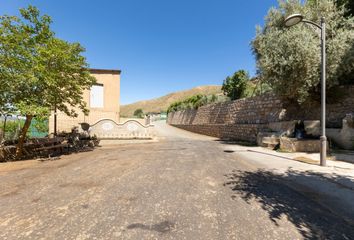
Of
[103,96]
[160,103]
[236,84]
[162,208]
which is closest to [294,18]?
[162,208]

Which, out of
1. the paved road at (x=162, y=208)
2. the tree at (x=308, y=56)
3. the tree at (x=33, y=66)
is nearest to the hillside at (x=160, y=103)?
the tree at (x=308, y=56)

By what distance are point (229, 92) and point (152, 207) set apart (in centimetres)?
2164

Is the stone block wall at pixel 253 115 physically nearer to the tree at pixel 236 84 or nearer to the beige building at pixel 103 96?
the tree at pixel 236 84

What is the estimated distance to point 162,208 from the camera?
3871mm

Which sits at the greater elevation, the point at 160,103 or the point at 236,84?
the point at 160,103

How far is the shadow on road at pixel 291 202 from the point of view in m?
3.14

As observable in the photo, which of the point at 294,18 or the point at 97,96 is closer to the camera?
the point at 294,18

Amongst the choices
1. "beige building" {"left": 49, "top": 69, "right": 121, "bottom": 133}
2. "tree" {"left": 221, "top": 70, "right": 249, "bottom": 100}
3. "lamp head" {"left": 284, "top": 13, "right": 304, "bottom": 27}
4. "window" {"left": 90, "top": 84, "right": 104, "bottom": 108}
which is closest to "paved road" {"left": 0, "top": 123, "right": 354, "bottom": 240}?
"lamp head" {"left": 284, "top": 13, "right": 304, "bottom": 27}

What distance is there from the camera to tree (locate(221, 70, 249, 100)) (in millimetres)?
21828

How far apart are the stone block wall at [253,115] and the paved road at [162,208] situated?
358 inches

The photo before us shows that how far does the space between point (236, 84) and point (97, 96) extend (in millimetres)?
15850

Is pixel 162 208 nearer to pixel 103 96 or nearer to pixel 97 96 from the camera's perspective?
pixel 103 96

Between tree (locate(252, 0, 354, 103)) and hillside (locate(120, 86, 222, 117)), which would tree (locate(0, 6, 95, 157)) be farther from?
hillside (locate(120, 86, 222, 117))

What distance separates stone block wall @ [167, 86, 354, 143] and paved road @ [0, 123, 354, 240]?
9.10 meters
